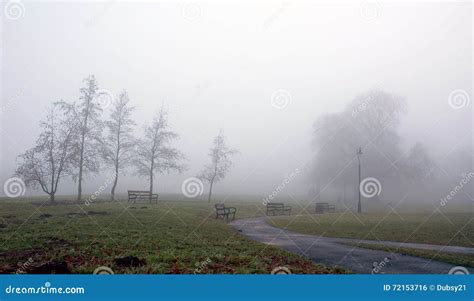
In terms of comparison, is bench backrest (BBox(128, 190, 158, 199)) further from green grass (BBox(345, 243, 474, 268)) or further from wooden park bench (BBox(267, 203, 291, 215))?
green grass (BBox(345, 243, 474, 268))

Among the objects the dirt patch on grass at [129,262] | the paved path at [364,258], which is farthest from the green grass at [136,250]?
the paved path at [364,258]

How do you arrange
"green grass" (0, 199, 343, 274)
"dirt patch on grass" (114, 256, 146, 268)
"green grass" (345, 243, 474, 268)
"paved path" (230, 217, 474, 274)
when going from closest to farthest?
"dirt patch on grass" (114, 256, 146, 268) < "green grass" (0, 199, 343, 274) < "paved path" (230, 217, 474, 274) < "green grass" (345, 243, 474, 268)

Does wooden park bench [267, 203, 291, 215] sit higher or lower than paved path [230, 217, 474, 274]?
lower

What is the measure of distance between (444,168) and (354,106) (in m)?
27.0

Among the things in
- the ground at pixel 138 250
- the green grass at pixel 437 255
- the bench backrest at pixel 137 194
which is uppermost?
the ground at pixel 138 250

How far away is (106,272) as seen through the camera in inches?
294

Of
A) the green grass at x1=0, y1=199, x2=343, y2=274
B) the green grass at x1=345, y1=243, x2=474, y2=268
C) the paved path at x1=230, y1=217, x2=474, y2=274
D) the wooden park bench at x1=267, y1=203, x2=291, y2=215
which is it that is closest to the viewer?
the green grass at x1=0, y1=199, x2=343, y2=274

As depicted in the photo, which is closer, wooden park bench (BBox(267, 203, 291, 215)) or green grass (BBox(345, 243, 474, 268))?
green grass (BBox(345, 243, 474, 268))

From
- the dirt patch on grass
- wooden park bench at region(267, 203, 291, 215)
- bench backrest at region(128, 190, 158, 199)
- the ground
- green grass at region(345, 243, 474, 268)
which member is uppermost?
the dirt patch on grass

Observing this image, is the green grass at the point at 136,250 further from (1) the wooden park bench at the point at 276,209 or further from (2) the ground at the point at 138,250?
(1) the wooden park bench at the point at 276,209

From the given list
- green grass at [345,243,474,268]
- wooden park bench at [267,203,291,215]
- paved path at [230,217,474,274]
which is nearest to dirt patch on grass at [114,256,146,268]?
paved path at [230,217,474,274]

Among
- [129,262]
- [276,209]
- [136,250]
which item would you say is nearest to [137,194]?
[276,209]

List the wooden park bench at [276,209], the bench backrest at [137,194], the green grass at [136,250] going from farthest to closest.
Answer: the wooden park bench at [276,209], the bench backrest at [137,194], the green grass at [136,250]
